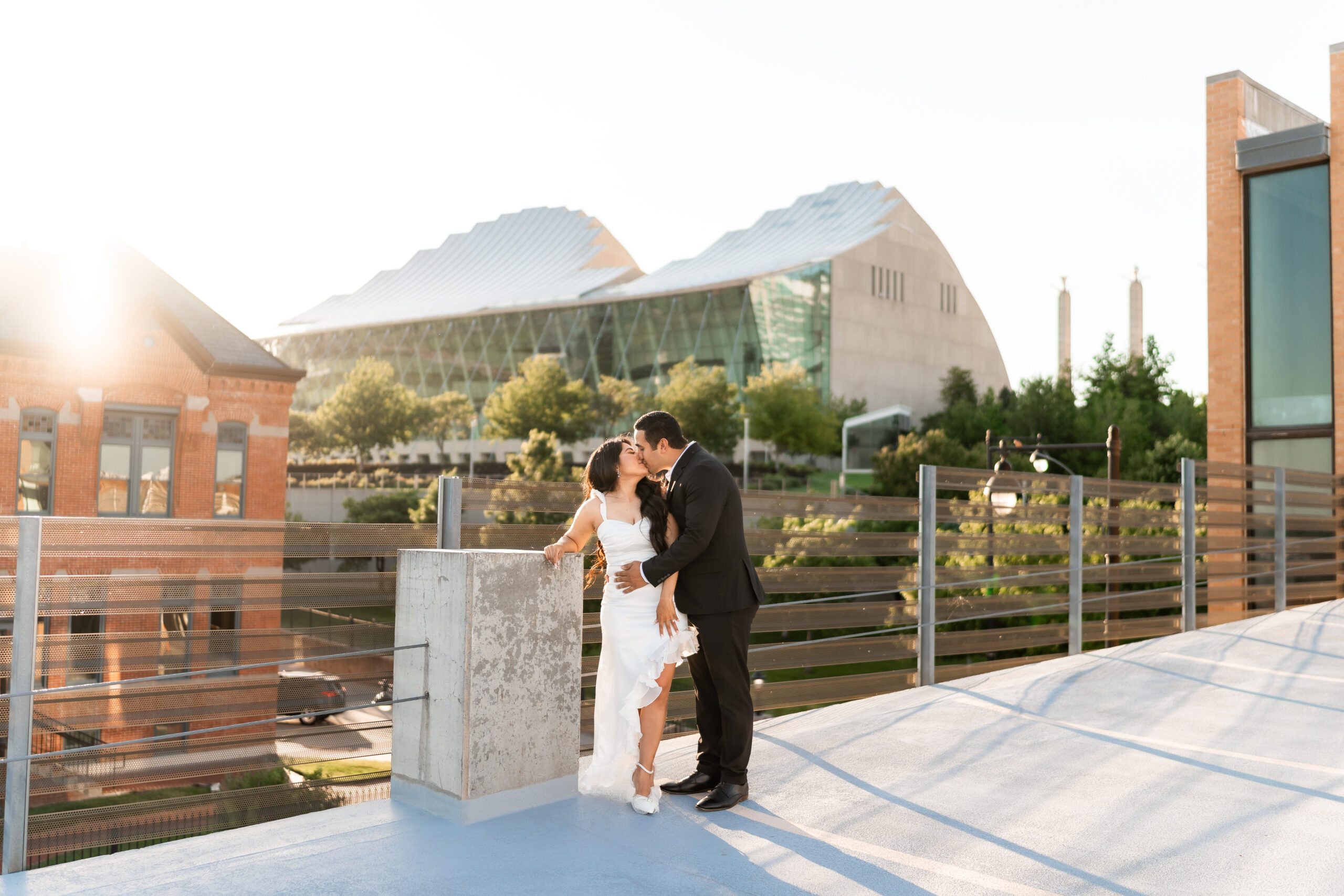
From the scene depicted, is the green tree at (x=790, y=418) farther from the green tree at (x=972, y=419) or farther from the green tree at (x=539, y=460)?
the green tree at (x=539, y=460)

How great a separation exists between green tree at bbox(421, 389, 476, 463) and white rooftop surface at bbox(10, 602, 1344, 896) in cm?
6214

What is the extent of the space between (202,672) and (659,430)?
226 cm

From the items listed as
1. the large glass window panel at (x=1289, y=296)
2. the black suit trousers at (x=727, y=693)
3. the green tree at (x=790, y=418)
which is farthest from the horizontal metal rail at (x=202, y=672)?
the green tree at (x=790, y=418)

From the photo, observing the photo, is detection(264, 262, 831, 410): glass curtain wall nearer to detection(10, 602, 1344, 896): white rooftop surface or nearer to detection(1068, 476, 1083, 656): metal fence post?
detection(1068, 476, 1083, 656): metal fence post

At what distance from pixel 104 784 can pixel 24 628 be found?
0.95 m

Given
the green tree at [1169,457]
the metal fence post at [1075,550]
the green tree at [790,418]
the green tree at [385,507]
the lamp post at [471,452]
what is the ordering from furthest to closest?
the lamp post at [471,452]
the green tree at [790,418]
the green tree at [385,507]
the green tree at [1169,457]
the metal fence post at [1075,550]

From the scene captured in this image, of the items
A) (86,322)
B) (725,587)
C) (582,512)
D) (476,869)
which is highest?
(86,322)

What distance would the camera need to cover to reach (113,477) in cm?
2777

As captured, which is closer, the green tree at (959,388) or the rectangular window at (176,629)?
the rectangular window at (176,629)

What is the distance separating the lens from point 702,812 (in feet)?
15.8

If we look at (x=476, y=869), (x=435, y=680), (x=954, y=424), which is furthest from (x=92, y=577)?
(x=954, y=424)

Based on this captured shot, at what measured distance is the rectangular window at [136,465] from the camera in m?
27.6

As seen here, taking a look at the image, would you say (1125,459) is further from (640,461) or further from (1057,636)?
(640,461)

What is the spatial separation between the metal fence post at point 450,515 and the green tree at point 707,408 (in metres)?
49.6
